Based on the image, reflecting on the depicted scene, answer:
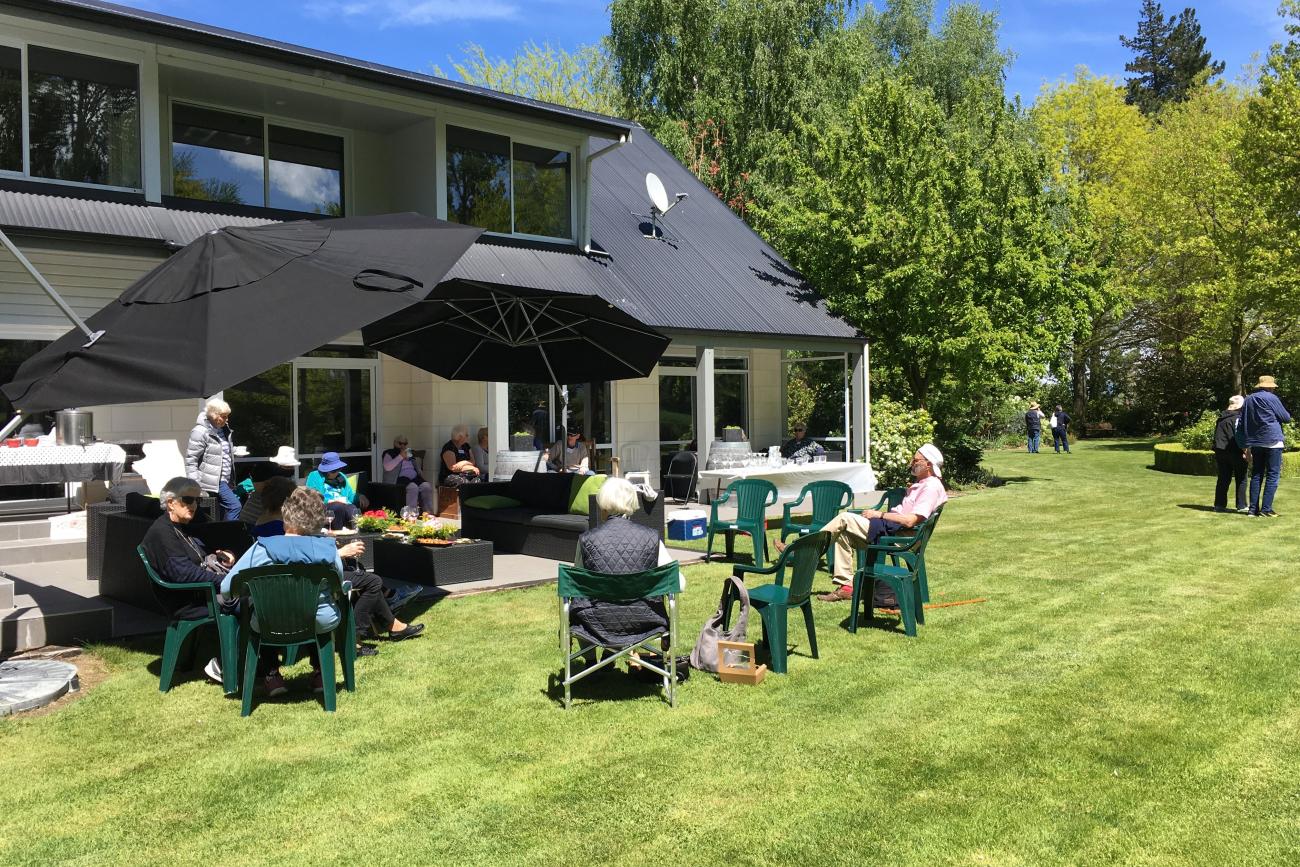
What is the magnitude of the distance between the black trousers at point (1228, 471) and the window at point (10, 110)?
15575mm

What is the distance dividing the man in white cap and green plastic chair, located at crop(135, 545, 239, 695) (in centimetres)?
397

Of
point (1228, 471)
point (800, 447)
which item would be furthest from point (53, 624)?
point (1228, 471)

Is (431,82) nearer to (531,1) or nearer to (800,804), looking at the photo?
(800,804)

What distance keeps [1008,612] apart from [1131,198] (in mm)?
31580

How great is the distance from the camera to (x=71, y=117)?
11.2 m

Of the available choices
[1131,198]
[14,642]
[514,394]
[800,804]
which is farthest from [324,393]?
[1131,198]

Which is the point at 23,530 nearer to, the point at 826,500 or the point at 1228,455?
the point at 826,500

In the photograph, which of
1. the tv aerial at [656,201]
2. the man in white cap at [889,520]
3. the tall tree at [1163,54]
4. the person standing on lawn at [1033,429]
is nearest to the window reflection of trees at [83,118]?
the tv aerial at [656,201]

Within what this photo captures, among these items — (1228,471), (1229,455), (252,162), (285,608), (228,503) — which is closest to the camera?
(285,608)

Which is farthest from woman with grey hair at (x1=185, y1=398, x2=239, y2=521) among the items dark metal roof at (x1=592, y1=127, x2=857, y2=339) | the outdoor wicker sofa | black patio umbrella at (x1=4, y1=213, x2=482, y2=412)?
dark metal roof at (x1=592, y1=127, x2=857, y2=339)

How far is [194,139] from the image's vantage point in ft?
41.5

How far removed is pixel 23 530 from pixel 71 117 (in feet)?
15.2

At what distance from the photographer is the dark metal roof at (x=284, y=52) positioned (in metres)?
10.6

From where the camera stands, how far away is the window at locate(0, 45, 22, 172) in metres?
10.8
